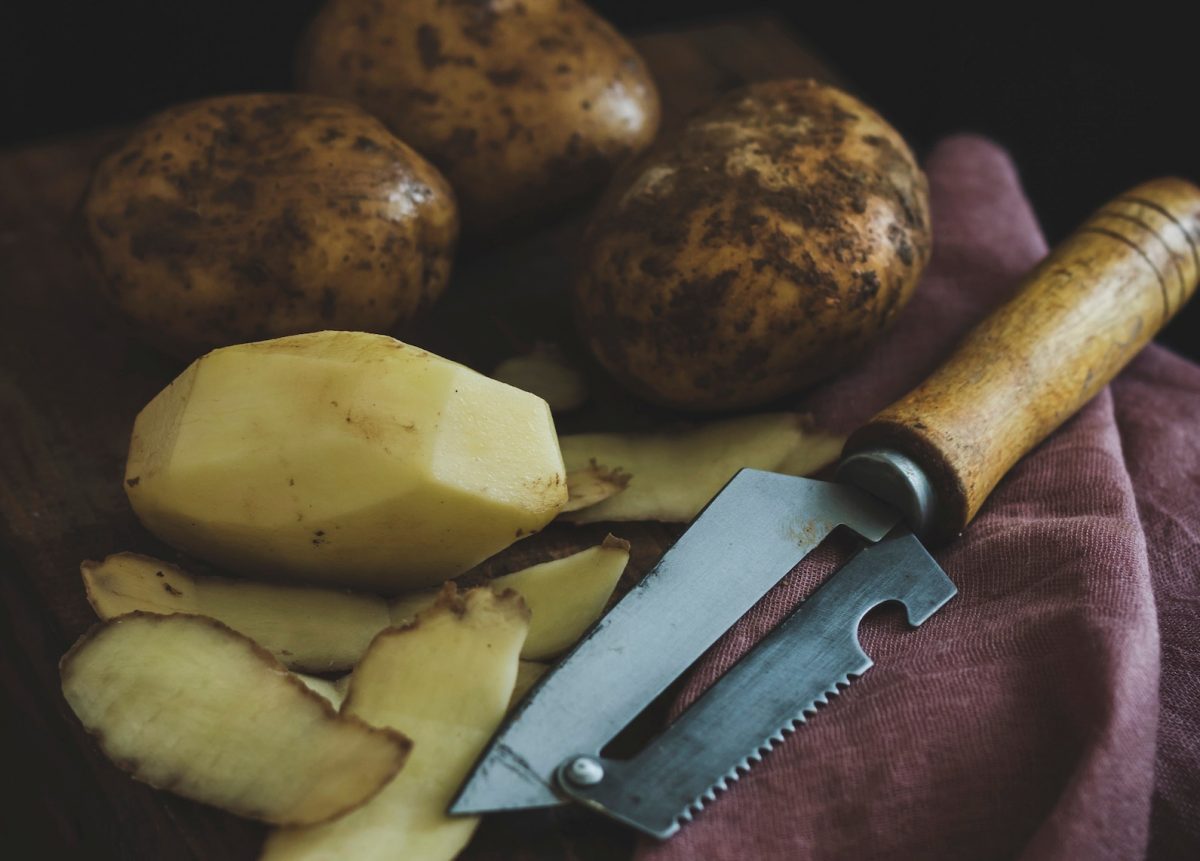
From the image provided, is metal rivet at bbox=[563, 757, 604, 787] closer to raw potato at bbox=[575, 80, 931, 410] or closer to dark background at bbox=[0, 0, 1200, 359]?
raw potato at bbox=[575, 80, 931, 410]

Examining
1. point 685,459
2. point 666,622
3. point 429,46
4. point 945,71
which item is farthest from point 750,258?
point 945,71

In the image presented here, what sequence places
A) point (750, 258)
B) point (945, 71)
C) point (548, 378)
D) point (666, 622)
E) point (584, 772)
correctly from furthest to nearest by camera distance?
point (945, 71)
point (548, 378)
point (750, 258)
point (666, 622)
point (584, 772)

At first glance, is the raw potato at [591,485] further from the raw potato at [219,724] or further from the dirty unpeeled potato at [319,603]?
the raw potato at [219,724]

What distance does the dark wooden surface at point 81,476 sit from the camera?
2.45 feet

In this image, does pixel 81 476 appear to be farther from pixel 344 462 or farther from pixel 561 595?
pixel 561 595

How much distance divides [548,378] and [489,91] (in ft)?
0.93

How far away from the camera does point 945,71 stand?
1.85m

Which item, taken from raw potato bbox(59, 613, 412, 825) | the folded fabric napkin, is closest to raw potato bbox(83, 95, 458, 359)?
raw potato bbox(59, 613, 412, 825)

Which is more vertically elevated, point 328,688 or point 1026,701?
point 1026,701

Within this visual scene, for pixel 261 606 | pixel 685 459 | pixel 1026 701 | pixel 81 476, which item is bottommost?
pixel 81 476

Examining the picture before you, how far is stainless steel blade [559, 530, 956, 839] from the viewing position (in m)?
0.71

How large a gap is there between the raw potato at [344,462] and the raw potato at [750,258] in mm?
169

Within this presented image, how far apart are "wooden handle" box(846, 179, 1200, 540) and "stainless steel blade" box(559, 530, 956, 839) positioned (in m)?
0.07

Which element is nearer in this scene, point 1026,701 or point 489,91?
point 1026,701
